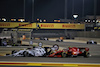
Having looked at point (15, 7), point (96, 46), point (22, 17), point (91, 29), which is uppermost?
point (15, 7)

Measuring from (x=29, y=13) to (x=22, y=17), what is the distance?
1.40 m

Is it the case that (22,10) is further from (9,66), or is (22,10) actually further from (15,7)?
(9,66)

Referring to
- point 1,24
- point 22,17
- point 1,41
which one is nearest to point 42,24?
point 22,17

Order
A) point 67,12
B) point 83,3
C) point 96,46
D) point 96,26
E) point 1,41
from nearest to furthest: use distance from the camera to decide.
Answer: point 96,46
point 1,41
point 83,3
point 67,12
point 96,26

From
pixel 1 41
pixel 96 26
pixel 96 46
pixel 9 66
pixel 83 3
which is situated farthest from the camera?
pixel 96 26

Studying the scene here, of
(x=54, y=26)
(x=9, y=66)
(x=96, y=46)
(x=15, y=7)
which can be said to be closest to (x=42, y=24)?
(x=54, y=26)

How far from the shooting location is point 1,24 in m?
21.4

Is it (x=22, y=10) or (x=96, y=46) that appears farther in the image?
(x=22, y=10)

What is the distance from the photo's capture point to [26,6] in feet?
69.0

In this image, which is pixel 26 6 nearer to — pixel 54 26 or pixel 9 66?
pixel 54 26

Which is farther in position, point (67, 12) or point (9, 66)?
point (67, 12)

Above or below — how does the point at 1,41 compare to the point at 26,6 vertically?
below

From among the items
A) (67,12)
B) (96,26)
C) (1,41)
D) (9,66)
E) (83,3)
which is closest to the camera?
(9,66)

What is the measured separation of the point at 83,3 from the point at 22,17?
33.1ft
